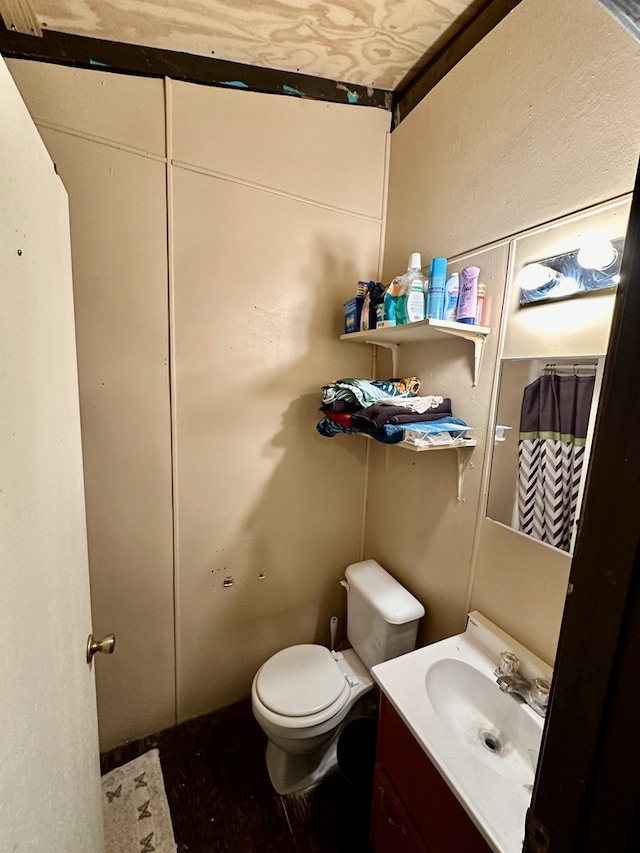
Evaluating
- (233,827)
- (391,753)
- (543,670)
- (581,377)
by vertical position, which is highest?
(581,377)

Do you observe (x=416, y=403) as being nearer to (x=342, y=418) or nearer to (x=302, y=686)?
(x=342, y=418)

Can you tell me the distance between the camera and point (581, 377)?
922mm

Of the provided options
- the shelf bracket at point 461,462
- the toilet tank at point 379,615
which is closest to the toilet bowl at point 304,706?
the toilet tank at point 379,615

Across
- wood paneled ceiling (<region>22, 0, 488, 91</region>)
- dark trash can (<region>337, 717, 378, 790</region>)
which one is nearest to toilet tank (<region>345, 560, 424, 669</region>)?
dark trash can (<region>337, 717, 378, 790</region>)

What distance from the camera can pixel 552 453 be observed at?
3.29 feet

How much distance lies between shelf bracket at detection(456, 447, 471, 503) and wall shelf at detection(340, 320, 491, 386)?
0.23 meters

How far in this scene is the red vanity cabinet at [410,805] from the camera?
0.81m

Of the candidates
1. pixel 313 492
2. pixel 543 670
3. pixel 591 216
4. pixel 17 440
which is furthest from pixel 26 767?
pixel 591 216

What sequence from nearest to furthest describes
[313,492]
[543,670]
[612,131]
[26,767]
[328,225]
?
[26,767]
[612,131]
[543,670]
[328,225]
[313,492]

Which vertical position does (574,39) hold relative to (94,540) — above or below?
above

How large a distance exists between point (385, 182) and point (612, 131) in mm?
932

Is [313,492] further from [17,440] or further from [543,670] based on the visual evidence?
[17,440]

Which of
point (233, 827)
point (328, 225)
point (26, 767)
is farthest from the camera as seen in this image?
point (328, 225)

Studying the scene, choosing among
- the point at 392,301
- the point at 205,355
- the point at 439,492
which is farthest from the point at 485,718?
the point at 205,355
